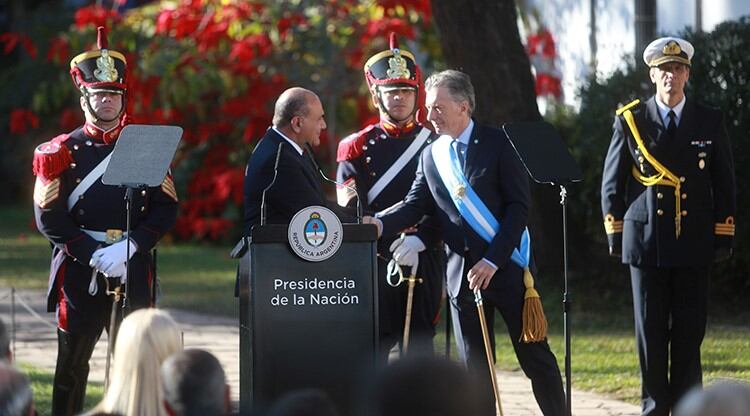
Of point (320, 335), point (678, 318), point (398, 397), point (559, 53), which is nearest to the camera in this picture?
point (398, 397)

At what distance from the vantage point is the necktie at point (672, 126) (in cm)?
770

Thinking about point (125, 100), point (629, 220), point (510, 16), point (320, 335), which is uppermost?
point (510, 16)

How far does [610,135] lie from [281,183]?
5653mm

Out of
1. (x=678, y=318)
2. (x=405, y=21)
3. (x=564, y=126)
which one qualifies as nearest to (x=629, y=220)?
(x=678, y=318)

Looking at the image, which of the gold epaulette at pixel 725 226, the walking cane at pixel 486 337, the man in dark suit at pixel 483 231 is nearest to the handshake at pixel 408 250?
the man in dark suit at pixel 483 231

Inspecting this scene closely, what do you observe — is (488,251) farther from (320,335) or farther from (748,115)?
(748,115)

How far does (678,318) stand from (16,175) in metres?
24.0

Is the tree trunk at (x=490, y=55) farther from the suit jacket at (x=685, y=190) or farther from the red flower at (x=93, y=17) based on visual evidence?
the red flower at (x=93, y=17)

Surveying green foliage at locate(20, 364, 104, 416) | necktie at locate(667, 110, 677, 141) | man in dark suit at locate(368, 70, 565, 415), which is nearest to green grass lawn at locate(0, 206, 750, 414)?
green foliage at locate(20, 364, 104, 416)

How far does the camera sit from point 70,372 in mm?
7617

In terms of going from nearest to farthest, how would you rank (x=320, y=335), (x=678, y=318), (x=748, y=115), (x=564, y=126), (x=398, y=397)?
(x=398, y=397)
(x=320, y=335)
(x=678, y=318)
(x=748, y=115)
(x=564, y=126)

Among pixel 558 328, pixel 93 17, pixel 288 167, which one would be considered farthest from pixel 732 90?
pixel 93 17

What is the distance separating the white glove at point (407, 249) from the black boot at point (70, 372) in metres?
1.70

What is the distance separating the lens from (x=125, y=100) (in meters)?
7.86
